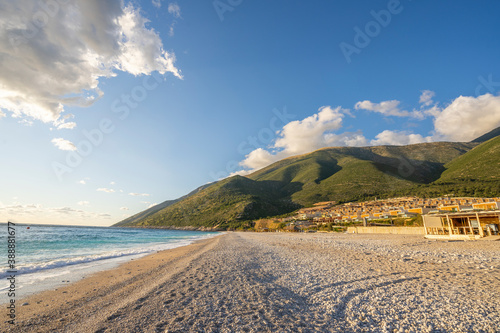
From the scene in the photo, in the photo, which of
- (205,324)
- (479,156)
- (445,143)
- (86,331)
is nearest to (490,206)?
(205,324)

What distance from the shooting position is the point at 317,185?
125438 mm

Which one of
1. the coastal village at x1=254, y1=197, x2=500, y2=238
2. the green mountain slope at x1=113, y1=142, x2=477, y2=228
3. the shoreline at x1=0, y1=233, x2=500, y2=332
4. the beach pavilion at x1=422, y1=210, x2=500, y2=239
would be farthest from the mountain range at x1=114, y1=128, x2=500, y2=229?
the shoreline at x1=0, y1=233, x2=500, y2=332

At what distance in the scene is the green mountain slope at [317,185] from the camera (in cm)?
10394

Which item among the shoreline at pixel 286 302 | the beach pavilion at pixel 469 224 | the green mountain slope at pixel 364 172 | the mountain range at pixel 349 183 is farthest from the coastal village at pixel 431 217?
the shoreline at pixel 286 302

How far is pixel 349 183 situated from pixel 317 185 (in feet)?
70.8

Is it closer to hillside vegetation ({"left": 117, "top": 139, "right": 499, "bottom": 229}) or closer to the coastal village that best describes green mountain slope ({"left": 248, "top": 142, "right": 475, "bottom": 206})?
hillside vegetation ({"left": 117, "top": 139, "right": 499, "bottom": 229})

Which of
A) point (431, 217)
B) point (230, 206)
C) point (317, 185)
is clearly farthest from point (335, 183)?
point (431, 217)

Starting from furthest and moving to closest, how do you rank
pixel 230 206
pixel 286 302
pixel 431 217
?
pixel 230 206
pixel 431 217
pixel 286 302

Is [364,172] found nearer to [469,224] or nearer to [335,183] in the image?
[335,183]

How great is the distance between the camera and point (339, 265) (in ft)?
35.0

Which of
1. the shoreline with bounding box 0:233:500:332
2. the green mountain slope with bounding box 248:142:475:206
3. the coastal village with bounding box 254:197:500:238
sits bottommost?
the coastal village with bounding box 254:197:500:238

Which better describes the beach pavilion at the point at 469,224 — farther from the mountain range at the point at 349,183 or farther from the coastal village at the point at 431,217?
the mountain range at the point at 349,183

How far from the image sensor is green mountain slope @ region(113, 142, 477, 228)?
10394cm

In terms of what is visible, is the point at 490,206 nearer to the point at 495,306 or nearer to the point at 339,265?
the point at 339,265
